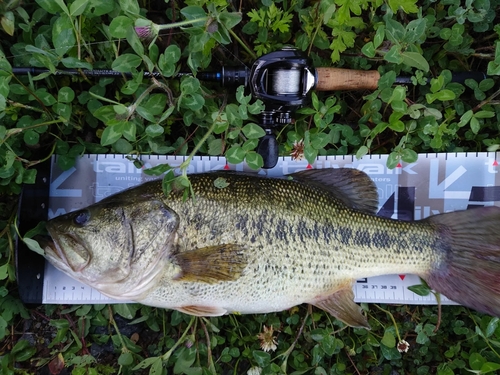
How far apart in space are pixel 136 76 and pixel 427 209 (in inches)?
78.5

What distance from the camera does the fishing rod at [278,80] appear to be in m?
2.27

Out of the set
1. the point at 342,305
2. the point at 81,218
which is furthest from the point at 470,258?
the point at 81,218

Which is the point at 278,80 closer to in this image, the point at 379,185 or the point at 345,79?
the point at 345,79

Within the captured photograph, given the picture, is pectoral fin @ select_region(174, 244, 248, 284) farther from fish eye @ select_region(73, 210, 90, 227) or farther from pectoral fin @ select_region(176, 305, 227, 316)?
fish eye @ select_region(73, 210, 90, 227)

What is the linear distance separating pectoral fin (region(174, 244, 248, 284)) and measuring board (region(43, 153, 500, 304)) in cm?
67

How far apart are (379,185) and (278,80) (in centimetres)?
100

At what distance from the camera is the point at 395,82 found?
2.56 meters

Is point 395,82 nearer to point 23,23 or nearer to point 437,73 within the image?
point 437,73

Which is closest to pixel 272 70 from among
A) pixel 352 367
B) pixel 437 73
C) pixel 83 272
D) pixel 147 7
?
pixel 147 7

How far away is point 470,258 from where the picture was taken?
2.41 m

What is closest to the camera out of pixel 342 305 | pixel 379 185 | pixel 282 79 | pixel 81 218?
pixel 81 218

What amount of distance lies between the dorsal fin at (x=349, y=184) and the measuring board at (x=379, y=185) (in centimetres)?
22

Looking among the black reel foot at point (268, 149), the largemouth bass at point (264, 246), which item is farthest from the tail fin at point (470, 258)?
the black reel foot at point (268, 149)

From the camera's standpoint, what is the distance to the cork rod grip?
241 centimetres
